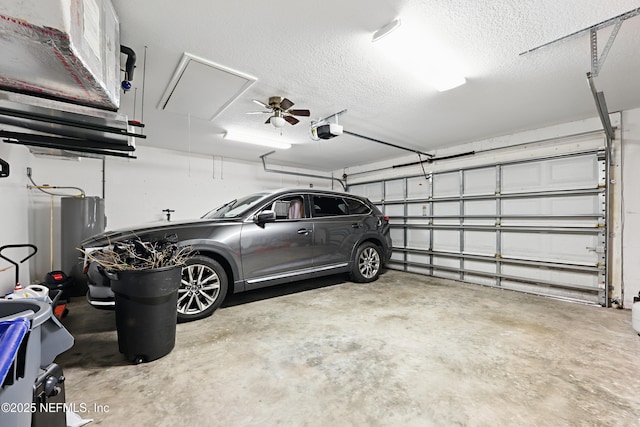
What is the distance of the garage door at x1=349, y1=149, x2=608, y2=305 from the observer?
3.45m

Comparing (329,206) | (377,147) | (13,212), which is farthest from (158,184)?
(377,147)

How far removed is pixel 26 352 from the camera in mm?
883

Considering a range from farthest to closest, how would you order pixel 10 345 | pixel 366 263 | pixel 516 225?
pixel 366 263
pixel 516 225
pixel 10 345

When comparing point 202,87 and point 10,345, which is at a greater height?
point 202,87

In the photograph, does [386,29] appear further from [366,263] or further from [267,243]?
[366,263]

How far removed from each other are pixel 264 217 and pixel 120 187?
3405 mm

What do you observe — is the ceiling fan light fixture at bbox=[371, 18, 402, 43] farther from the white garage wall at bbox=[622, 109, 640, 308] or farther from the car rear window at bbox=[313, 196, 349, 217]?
the white garage wall at bbox=[622, 109, 640, 308]

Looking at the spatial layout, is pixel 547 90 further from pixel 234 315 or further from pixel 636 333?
pixel 234 315

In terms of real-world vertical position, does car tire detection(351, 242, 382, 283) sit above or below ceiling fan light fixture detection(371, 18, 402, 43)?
below

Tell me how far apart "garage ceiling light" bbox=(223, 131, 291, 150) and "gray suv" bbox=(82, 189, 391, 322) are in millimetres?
1194

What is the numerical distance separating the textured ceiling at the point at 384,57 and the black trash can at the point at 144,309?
5.95 ft

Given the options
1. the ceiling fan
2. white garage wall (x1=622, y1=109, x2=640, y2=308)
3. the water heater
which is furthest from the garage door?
the water heater

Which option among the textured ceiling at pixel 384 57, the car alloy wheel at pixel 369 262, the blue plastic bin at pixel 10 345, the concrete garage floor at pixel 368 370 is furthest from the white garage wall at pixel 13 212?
the car alloy wheel at pixel 369 262

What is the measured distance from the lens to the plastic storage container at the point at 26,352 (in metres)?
0.77
